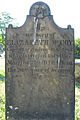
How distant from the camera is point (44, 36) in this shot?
3.57 metres

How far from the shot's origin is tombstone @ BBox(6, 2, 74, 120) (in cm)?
355

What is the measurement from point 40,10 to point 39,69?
125 cm

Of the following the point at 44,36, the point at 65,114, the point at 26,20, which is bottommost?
the point at 65,114

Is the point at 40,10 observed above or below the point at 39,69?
above

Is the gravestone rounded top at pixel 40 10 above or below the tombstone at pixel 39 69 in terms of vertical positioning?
above

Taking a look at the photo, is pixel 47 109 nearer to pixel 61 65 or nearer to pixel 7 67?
pixel 61 65

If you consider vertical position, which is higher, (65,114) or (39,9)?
(39,9)

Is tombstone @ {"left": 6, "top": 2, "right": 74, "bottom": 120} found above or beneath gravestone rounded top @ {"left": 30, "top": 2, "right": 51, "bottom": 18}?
beneath

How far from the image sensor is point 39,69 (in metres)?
3.60

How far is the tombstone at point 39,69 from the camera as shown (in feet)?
11.7

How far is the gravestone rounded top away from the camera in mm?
3557

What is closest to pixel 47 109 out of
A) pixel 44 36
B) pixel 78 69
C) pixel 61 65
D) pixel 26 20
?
pixel 61 65

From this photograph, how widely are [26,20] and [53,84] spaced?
147cm

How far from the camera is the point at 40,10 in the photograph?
3.57 metres
